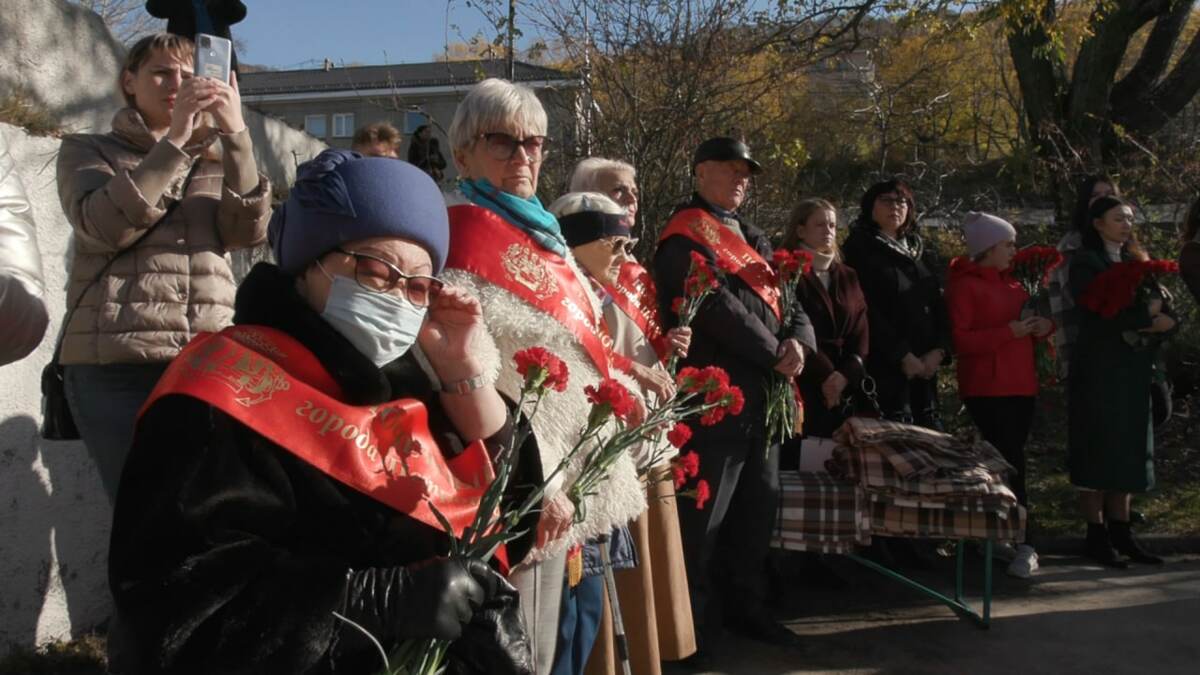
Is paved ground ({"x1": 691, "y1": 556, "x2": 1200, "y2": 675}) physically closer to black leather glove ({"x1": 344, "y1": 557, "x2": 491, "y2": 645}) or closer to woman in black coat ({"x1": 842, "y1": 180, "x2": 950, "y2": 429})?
woman in black coat ({"x1": 842, "y1": 180, "x2": 950, "y2": 429})

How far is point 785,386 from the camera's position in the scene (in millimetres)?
4559

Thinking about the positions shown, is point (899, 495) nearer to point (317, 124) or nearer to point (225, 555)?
point (225, 555)

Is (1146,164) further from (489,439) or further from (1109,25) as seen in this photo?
(489,439)

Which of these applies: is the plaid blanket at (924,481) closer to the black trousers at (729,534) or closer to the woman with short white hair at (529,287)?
the black trousers at (729,534)

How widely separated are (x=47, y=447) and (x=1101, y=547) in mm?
5624

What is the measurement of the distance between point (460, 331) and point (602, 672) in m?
1.67

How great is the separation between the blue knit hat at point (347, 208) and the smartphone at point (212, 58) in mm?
1144

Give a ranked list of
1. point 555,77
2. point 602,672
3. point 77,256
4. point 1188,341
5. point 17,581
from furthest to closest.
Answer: point 1188,341 < point 555,77 < point 17,581 < point 602,672 < point 77,256

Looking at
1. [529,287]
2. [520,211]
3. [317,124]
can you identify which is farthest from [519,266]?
[317,124]

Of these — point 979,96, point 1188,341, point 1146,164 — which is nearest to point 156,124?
point 1188,341

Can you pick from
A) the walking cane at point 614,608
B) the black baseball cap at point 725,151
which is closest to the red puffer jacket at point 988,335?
the black baseball cap at point 725,151

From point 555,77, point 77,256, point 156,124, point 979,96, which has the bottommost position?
point 77,256

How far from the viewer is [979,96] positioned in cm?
1673

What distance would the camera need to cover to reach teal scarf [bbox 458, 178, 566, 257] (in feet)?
9.84
